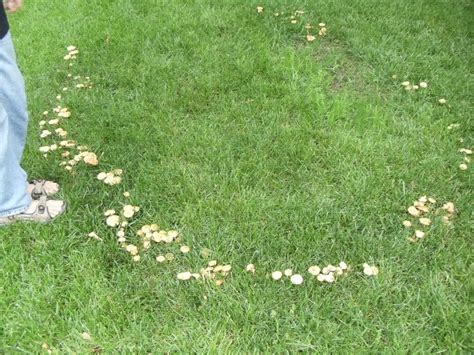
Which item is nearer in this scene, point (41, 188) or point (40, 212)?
point (40, 212)

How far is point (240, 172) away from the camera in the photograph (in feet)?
10.8

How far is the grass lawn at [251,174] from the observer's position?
8.09 feet

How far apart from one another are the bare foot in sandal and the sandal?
3.1 inches

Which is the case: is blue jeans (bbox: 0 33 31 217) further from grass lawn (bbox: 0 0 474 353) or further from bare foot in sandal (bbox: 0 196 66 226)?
grass lawn (bbox: 0 0 474 353)

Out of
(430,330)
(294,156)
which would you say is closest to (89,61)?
(294,156)

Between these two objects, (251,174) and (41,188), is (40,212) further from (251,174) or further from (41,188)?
(251,174)

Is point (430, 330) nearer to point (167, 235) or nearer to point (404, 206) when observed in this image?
point (404, 206)

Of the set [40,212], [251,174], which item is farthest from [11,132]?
[251,174]

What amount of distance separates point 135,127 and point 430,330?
89.2 inches

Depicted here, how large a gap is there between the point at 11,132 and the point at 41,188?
38 centimetres

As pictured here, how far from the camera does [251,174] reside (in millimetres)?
3291

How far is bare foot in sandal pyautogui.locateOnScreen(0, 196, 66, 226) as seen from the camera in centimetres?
296

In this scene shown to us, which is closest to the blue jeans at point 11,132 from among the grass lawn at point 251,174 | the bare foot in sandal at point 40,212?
the bare foot in sandal at point 40,212

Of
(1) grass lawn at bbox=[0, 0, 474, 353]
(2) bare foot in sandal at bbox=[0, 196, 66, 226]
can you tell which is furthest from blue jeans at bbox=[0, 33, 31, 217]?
(1) grass lawn at bbox=[0, 0, 474, 353]
